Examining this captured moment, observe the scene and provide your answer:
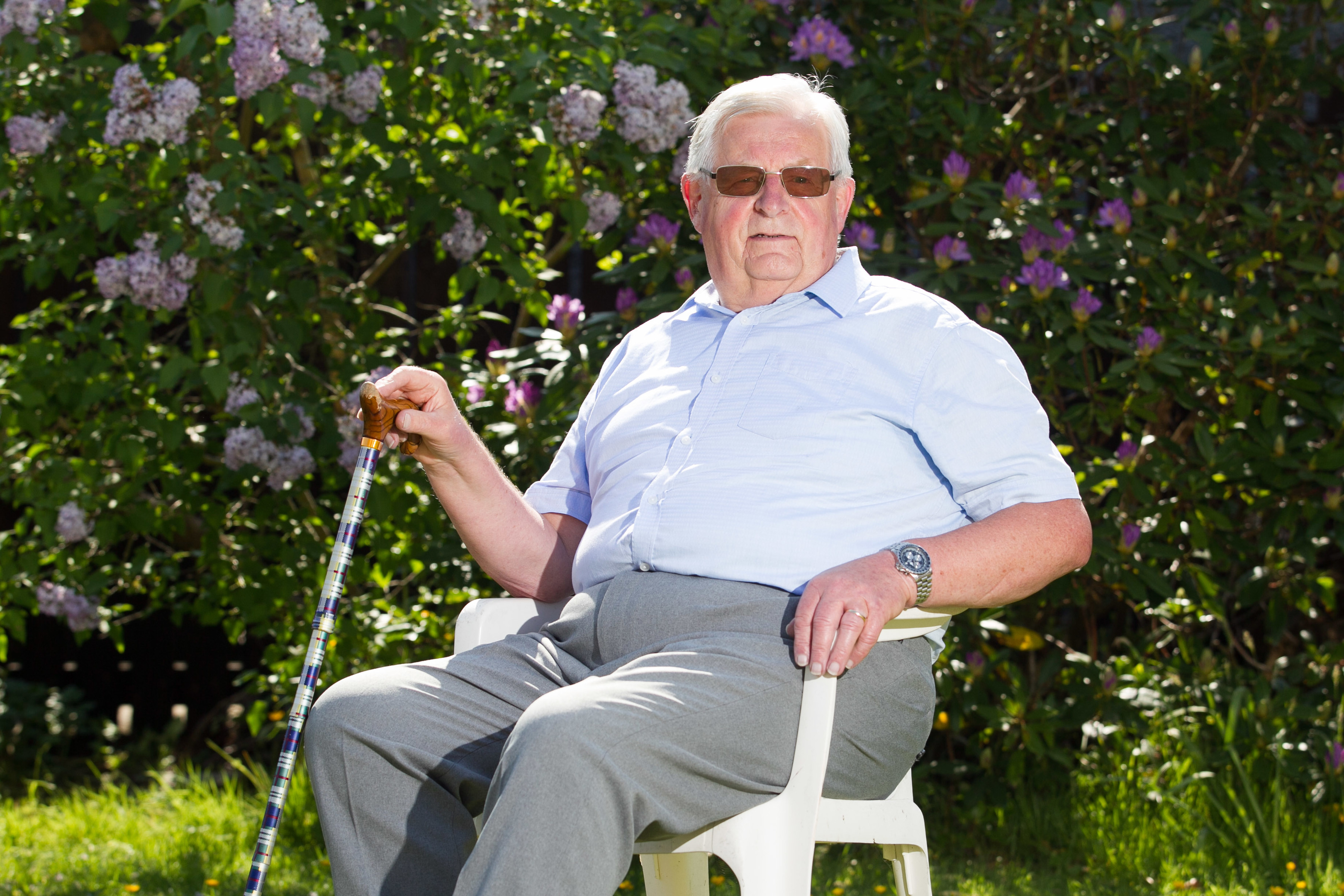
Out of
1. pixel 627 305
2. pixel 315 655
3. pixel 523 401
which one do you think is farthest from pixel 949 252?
pixel 315 655

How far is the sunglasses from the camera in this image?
2049 mm

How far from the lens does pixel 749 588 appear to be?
1798 millimetres

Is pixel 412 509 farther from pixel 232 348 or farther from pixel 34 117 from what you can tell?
pixel 34 117

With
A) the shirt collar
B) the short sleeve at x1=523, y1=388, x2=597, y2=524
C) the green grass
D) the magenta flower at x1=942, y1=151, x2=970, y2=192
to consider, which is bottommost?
the green grass

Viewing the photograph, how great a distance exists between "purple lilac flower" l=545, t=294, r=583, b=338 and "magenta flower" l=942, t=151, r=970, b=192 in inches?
32.9

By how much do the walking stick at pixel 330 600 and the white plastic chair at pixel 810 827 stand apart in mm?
280

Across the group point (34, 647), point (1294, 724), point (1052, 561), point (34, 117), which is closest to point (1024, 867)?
point (1294, 724)

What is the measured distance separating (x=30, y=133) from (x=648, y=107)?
1.31 metres

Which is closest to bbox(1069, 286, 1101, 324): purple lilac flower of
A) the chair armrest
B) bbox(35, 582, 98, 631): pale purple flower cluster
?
the chair armrest

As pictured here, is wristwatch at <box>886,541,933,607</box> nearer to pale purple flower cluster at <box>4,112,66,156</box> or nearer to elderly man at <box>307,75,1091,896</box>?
elderly man at <box>307,75,1091,896</box>

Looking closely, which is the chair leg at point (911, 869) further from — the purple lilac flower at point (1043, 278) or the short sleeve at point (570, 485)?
the purple lilac flower at point (1043, 278)

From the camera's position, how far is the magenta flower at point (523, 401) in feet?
9.36

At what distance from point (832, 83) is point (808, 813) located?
5.66 feet

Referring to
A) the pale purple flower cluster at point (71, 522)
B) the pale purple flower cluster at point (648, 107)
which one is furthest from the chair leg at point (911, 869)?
the pale purple flower cluster at point (71, 522)
